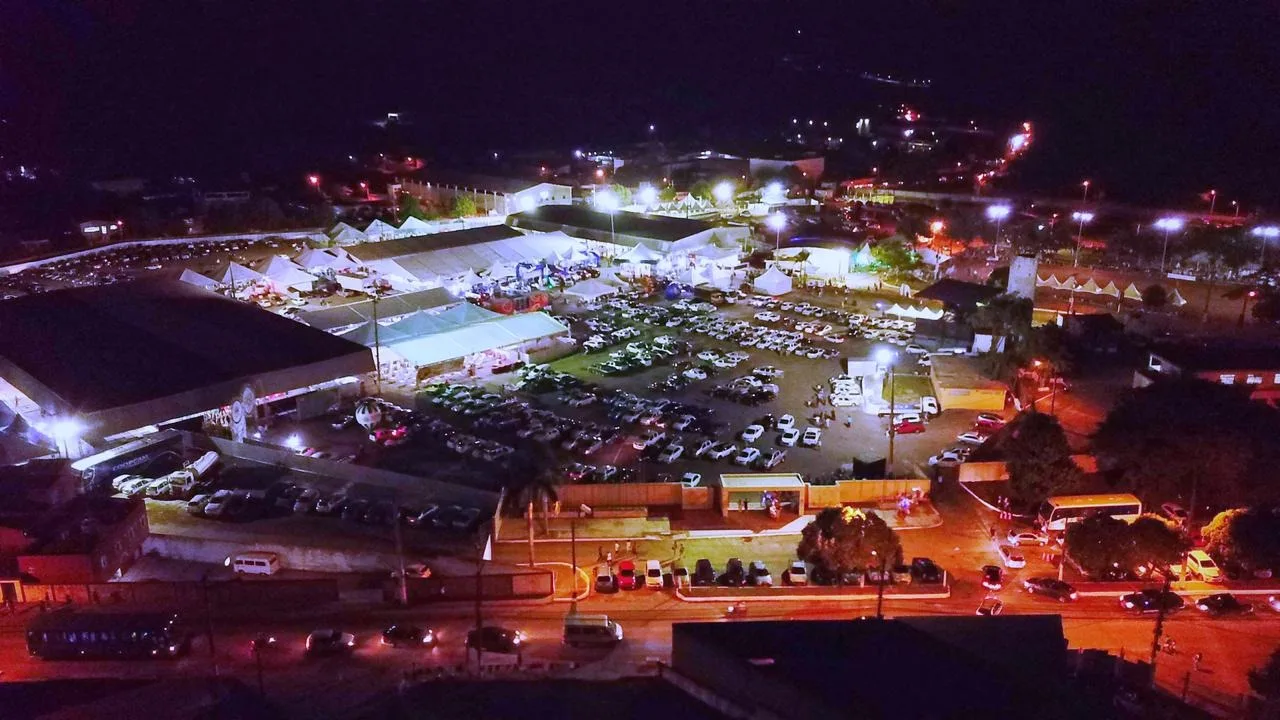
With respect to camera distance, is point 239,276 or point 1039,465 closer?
point 1039,465

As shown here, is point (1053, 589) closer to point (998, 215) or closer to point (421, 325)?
point (421, 325)

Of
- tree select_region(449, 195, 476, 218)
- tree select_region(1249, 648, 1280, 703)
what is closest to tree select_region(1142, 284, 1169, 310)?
tree select_region(1249, 648, 1280, 703)

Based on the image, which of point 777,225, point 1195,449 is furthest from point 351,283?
point 1195,449

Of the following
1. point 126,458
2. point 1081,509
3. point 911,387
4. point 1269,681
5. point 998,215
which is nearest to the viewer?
point 1269,681

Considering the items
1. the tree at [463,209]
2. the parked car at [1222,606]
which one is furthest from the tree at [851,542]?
the tree at [463,209]

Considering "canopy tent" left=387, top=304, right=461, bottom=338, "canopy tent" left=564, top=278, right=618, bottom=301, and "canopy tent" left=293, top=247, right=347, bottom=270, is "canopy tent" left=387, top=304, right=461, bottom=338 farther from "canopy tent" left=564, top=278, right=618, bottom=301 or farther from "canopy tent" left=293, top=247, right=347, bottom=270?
"canopy tent" left=293, top=247, right=347, bottom=270

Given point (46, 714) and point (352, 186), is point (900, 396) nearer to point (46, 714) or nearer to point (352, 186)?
point (46, 714)

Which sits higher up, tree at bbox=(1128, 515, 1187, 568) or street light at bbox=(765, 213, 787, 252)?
street light at bbox=(765, 213, 787, 252)

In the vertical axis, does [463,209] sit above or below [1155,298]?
above
